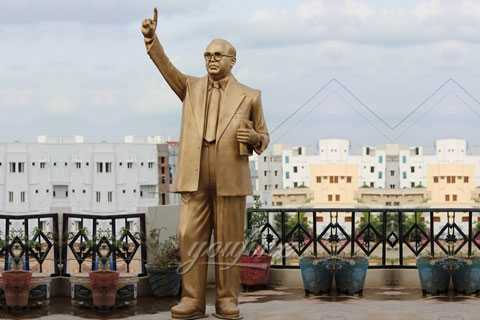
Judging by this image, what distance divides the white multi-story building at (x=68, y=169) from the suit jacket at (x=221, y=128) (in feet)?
41.3

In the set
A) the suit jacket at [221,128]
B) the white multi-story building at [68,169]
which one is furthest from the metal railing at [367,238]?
the white multi-story building at [68,169]

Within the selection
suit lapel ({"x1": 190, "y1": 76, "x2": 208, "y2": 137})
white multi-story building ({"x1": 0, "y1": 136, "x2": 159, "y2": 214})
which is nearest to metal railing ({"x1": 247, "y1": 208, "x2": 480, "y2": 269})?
suit lapel ({"x1": 190, "y1": 76, "x2": 208, "y2": 137})

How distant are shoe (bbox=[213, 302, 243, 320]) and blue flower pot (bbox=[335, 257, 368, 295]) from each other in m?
1.91

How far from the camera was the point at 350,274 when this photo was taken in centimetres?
874

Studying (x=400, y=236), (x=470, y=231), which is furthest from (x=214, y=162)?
(x=470, y=231)

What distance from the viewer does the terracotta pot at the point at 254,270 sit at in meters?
9.04

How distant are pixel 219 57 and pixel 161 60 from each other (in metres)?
0.45

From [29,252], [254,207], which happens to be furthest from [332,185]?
[29,252]

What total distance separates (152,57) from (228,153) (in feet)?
3.08

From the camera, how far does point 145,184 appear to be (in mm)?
24109

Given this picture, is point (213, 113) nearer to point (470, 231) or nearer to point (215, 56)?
point (215, 56)

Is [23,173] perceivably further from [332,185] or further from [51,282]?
[51,282]

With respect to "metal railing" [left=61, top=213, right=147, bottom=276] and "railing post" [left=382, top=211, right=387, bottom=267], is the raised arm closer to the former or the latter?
"metal railing" [left=61, top=213, right=147, bottom=276]

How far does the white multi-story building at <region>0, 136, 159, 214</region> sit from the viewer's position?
67.5ft
